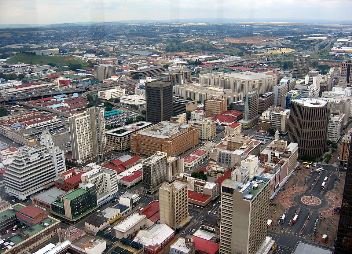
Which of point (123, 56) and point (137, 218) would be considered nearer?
point (137, 218)

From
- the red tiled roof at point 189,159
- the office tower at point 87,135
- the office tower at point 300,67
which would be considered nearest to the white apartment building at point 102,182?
the office tower at point 87,135

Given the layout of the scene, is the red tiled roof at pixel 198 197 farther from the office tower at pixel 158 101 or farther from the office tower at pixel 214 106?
the office tower at pixel 214 106

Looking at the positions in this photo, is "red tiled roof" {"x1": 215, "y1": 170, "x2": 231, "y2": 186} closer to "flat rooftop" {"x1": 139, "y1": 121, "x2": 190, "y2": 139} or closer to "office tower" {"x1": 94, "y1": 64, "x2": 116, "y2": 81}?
"flat rooftop" {"x1": 139, "y1": 121, "x2": 190, "y2": 139}

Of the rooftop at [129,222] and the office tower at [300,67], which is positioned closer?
the rooftop at [129,222]

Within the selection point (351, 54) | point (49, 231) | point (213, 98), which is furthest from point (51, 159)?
point (351, 54)

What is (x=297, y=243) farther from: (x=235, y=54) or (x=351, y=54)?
(x=235, y=54)

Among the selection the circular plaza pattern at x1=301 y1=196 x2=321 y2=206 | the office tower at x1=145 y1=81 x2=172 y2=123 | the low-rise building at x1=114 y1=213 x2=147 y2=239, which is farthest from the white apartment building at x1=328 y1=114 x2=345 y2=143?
the low-rise building at x1=114 y1=213 x2=147 y2=239
